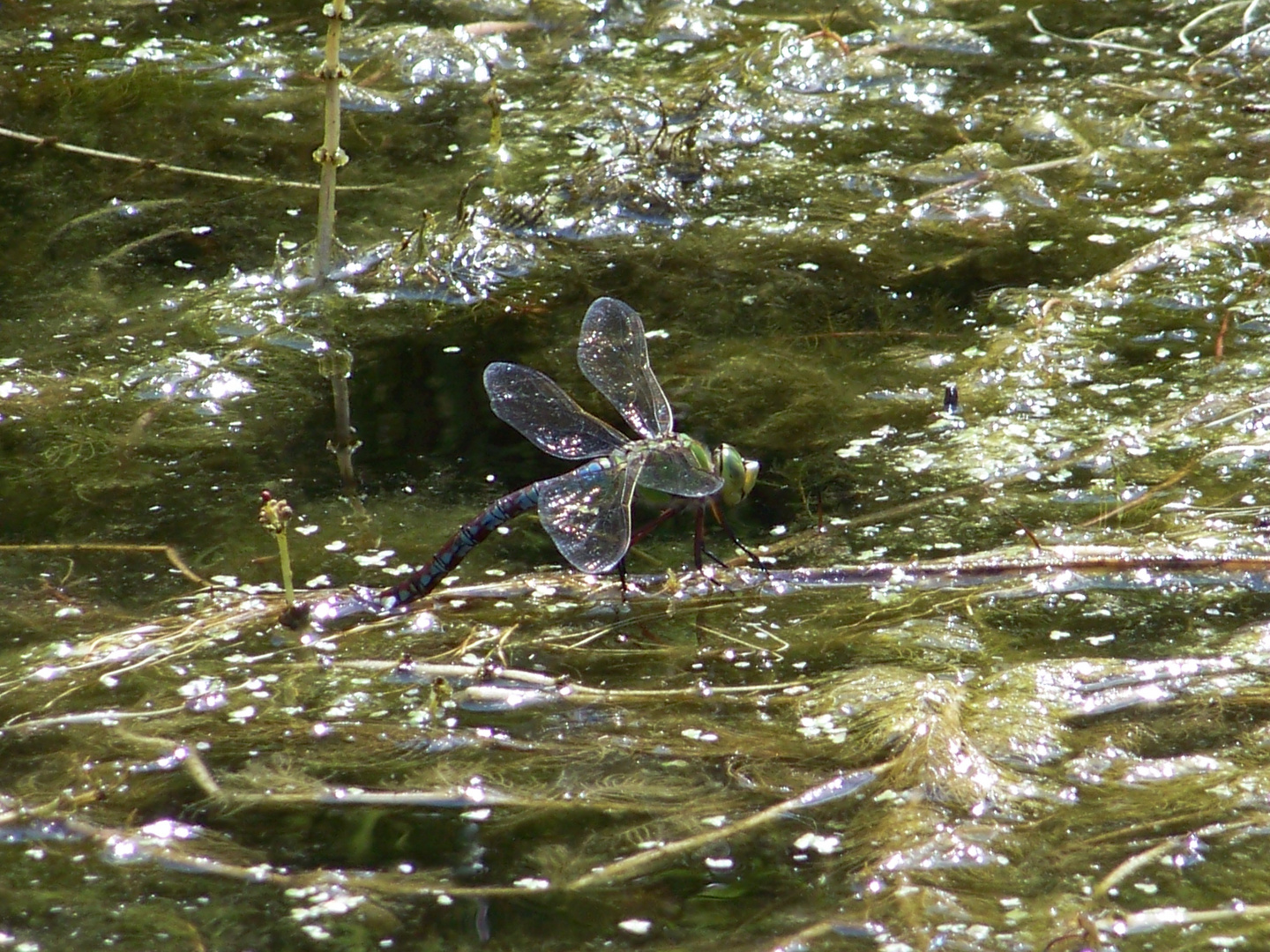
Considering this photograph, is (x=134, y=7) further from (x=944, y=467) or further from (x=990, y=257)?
(x=944, y=467)

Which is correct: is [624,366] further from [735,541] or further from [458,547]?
[458,547]

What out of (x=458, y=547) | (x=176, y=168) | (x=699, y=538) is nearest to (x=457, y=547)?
(x=458, y=547)

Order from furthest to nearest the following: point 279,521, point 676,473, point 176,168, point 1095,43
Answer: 1. point 1095,43
2. point 176,168
3. point 676,473
4. point 279,521

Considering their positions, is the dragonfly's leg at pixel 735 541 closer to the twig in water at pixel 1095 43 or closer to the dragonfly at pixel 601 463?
the dragonfly at pixel 601 463

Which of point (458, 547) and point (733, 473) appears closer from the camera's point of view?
point (458, 547)

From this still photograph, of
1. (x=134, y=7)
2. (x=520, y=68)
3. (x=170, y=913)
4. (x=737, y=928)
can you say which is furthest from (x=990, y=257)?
(x=134, y=7)

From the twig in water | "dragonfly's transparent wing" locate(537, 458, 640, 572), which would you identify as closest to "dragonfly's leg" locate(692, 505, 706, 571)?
"dragonfly's transparent wing" locate(537, 458, 640, 572)

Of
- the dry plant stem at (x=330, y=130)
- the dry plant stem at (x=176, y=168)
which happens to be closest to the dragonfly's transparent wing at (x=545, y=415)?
the dry plant stem at (x=330, y=130)
